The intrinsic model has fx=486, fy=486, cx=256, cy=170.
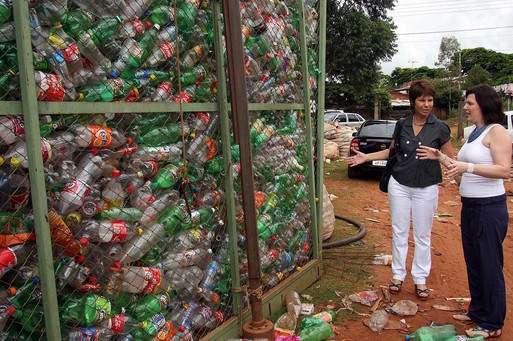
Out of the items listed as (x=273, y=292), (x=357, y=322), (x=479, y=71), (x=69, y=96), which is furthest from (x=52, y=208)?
(x=479, y=71)

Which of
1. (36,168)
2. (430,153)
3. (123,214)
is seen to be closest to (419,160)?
(430,153)

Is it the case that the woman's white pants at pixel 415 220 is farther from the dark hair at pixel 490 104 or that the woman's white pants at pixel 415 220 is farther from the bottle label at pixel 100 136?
the bottle label at pixel 100 136

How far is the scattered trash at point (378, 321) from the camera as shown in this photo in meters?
4.19

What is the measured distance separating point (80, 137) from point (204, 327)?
5.60 ft

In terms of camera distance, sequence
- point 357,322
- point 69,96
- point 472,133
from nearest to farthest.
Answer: point 69,96 < point 472,133 < point 357,322

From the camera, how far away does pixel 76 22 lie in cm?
265

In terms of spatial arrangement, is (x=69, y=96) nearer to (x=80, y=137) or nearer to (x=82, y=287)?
(x=80, y=137)

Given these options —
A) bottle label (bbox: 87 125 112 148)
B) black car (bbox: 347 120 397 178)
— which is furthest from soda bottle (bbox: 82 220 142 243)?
black car (bbox: 347 120 397 178)

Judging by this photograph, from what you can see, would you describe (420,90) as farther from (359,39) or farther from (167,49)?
(359,39)

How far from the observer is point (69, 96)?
259 cm

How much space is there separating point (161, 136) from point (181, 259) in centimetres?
85

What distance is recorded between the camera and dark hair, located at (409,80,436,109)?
4.52 metres

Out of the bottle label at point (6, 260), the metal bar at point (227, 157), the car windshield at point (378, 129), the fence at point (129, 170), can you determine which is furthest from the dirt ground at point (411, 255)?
the bottle label at point (6, 260)

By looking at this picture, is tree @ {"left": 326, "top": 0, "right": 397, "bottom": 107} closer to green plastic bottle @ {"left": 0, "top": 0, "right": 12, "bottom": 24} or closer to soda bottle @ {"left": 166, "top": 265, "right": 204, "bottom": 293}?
soda bottle @ {"left": 166, "top": 265, "right": 204, "bottom": 293}
